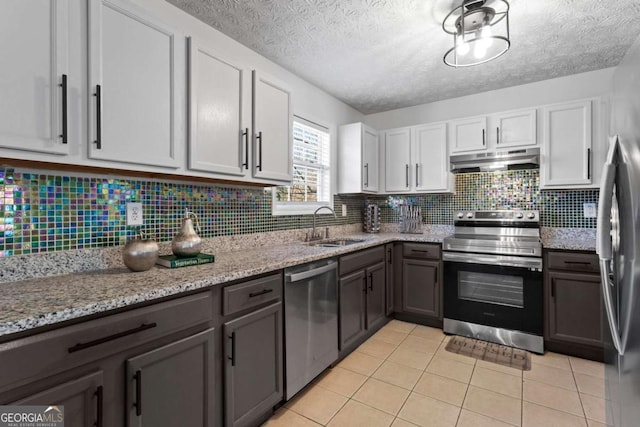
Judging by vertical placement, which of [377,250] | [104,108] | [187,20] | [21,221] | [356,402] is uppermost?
[187,20]

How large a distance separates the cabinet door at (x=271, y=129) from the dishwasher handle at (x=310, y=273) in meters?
0.73

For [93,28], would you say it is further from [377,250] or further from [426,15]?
[377,250]

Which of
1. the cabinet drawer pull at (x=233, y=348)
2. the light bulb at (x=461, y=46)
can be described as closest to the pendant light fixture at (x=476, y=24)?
the light bulb at (x=461, y=46)

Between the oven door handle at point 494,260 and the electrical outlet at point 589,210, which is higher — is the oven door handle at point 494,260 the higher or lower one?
the lower one

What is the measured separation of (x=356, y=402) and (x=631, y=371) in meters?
1.46

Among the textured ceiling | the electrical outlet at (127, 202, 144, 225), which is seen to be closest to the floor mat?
the textured ceiling

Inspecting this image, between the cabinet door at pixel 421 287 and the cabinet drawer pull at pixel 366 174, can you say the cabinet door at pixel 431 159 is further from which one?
the cabinet door at pixel 421 287

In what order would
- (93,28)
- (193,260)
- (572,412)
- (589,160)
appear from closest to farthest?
(93,28) → (193,260) → (572,412) → (589,160)

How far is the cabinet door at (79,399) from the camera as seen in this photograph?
0.95 meters

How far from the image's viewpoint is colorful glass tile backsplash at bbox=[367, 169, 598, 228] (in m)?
3.04

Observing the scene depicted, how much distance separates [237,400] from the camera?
1.55 meters

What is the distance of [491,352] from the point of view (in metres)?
2.62

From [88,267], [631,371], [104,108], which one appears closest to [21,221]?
[88,267]

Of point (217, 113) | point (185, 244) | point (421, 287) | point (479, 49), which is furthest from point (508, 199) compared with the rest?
point (185, 244)
